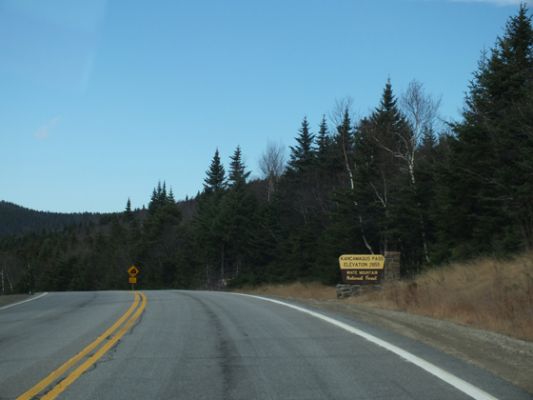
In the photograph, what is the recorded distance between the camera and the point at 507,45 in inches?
982

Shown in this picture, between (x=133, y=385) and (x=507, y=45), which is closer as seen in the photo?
(x=133, y=385)

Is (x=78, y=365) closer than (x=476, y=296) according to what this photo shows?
Yes

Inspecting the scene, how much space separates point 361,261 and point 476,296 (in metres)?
6.82

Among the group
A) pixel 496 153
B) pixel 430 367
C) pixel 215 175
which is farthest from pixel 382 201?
pixel 215 175

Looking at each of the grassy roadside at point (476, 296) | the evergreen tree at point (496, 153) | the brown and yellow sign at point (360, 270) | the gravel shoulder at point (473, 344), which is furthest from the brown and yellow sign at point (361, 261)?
the gravel shoulder at point (473, 344)

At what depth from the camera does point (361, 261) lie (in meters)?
20.1

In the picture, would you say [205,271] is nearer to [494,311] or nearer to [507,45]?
[507,45]

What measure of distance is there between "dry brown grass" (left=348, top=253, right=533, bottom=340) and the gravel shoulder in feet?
2.14

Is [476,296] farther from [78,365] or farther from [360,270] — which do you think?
[78,365]

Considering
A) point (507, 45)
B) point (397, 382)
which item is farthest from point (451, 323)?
point (507, 45)

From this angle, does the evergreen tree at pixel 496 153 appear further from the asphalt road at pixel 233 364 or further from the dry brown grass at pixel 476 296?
the asphalt road at pixel 233 364

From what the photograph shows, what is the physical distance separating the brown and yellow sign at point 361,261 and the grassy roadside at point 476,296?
1.00 m

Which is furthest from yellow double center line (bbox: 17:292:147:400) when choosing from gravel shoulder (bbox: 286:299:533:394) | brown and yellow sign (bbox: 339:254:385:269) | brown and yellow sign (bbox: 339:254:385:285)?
brown and yellow sign (bbox: 339:254:385:285)

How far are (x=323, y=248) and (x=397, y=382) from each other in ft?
128
